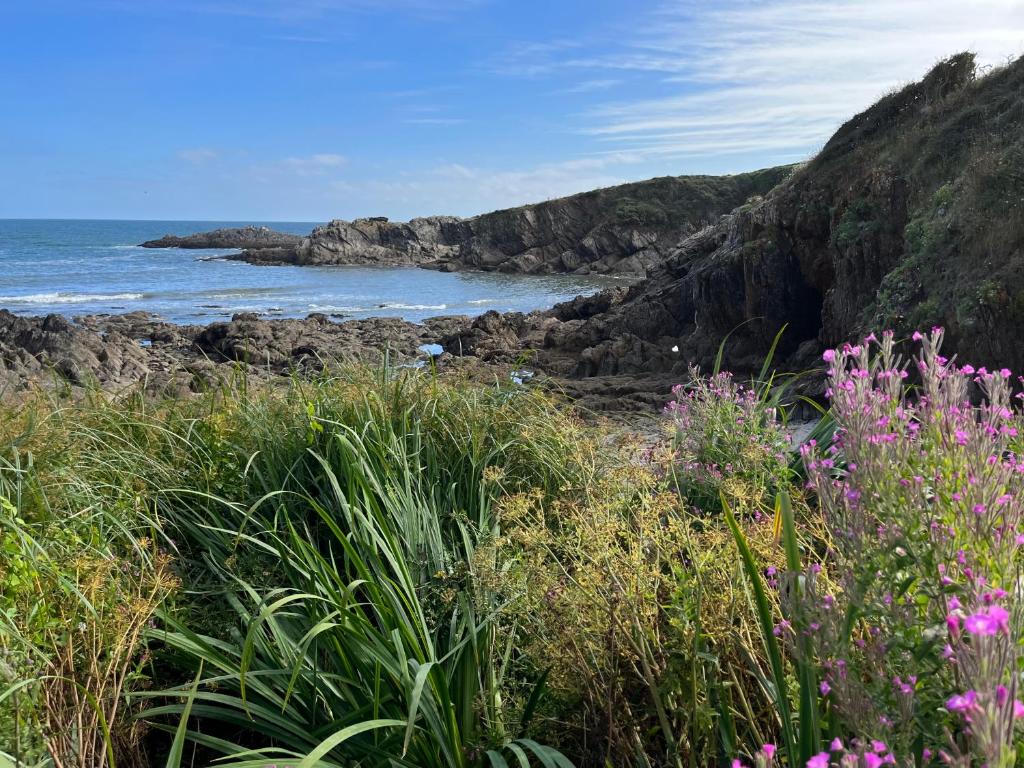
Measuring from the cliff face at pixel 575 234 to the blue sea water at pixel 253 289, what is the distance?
3.89 metres

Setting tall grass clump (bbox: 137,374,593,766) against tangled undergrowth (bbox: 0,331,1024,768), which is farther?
tall grass clump (bbox: 137,374,593,766)

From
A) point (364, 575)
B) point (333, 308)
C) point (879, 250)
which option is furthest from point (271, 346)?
point (364, 575)

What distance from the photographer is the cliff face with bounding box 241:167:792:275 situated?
5738cm

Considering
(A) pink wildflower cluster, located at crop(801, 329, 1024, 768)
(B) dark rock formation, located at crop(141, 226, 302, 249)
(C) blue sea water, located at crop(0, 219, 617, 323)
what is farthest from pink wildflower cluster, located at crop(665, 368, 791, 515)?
(B) dark rock formation, located at crop(141, 226, 302, 249)

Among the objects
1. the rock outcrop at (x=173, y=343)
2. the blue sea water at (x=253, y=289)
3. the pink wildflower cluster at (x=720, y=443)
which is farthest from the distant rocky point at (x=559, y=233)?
the pink wildflower cluster at (x=720, y=443)

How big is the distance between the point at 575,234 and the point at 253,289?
85.4ft

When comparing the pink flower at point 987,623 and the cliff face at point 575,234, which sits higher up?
the cliff face at point 575,234

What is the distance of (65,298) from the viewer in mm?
37938

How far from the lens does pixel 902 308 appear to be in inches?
402

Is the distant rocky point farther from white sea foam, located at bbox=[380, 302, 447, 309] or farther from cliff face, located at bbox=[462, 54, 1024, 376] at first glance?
cliff face, located at bbox=[462, 54, 1024, 376]

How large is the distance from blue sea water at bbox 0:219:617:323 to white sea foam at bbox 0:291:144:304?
0.15 feet

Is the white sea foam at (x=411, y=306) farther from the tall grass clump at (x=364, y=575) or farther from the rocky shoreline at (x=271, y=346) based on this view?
the tall grass clump at (x=364, y=575)

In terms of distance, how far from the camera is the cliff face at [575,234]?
57375 mm

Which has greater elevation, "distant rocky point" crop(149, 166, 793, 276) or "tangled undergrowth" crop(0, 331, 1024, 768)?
"distant rocky point" crop(149, 166, 793, 276)
